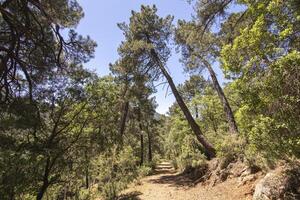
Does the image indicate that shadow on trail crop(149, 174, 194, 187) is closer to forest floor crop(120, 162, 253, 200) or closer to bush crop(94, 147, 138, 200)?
forest floor crop(120, 162, 253, 200)

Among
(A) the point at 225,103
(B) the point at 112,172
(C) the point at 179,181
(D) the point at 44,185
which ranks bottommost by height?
(C) the point at 179,181

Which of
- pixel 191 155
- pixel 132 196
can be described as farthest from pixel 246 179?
pixel 191 155

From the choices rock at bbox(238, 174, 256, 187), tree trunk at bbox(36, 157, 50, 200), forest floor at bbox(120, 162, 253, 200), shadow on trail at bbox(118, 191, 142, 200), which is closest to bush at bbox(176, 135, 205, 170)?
forest floor at bbox(120, 162, 253, 200)

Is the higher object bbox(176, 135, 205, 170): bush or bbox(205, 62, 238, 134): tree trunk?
bbox(205, 62, 238, 134): tree trunk

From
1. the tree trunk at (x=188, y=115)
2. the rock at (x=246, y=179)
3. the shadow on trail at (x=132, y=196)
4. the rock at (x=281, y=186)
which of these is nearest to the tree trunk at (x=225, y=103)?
the tree trunk at (x=188, y=115)

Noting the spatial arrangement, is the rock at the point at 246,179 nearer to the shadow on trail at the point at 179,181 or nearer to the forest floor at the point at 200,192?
the forest floor at the point at 200,192

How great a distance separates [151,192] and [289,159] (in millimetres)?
7709

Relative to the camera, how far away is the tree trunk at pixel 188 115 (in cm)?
1365

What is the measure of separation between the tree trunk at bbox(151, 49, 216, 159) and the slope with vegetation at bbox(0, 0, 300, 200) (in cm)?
7

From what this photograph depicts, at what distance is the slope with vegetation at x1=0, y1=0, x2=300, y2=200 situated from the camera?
17.8 ft

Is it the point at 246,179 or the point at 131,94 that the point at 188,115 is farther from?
the point at 246,179

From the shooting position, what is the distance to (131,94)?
1702 cm

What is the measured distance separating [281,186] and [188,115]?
7.99 m

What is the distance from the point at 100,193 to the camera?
1413 centimetres
